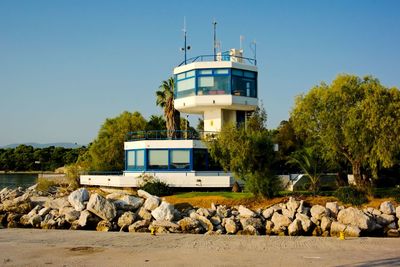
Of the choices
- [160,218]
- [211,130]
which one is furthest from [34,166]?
[160,218]

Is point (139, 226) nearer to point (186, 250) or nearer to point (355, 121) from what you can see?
point (186, 250)

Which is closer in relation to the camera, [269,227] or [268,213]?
[269,227]

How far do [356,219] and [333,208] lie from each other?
92.2 inches

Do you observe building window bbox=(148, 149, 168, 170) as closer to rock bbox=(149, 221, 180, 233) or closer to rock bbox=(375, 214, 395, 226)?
rock bbox=(149, 221, 180, 233)

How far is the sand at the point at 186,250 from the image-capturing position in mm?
16953

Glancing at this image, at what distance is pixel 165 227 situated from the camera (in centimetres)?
2552

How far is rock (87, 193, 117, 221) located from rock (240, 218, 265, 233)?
7110 mm

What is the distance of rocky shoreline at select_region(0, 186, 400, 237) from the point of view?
25.3m

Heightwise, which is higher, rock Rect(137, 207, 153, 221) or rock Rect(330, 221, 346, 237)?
rock Rect(137, 207, 153, 221)

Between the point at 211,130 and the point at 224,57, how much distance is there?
6.37 m

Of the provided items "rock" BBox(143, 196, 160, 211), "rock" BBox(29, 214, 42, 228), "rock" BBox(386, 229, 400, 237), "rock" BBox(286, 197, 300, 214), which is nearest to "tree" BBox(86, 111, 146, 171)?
"rock" BBox(29, 214, 42, 228)

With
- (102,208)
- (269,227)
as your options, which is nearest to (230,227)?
(269,227)

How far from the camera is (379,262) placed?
661 inches

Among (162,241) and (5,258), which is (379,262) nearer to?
(162,241)
